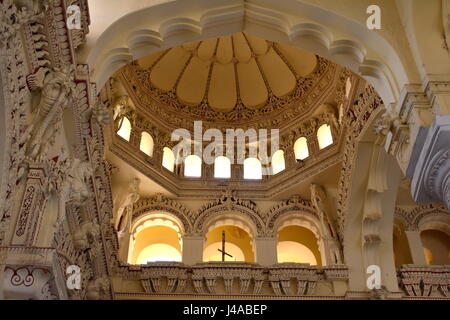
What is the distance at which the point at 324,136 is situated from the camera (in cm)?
1230

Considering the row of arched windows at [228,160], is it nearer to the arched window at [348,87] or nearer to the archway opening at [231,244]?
the arched window at [348,87]

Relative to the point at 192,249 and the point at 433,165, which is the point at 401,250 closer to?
the point at 192,249

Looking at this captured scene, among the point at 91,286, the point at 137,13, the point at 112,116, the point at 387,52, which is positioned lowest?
the point at 91,286

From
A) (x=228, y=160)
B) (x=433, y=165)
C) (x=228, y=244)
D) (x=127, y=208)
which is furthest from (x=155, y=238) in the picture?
(x=433, y=165)

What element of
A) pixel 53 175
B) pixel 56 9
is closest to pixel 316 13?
pixel 56 9

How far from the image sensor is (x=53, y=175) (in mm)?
5957

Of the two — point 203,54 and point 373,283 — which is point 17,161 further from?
point 203,54

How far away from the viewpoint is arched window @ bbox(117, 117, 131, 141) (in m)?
11.6

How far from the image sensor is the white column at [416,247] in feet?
37.8

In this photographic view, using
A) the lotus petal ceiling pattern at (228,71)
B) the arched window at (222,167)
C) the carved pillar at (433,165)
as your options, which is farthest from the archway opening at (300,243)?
the carved pillar at (433,165)

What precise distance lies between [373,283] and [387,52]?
510 cm

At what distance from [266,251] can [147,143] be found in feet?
11.7

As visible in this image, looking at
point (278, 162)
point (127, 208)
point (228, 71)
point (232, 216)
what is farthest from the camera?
point (228, 71)

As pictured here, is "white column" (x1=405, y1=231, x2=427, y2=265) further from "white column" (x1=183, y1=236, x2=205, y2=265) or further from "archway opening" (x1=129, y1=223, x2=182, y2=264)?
"archway opening" (x1=129, y1=223, x2=182, y2=264)
